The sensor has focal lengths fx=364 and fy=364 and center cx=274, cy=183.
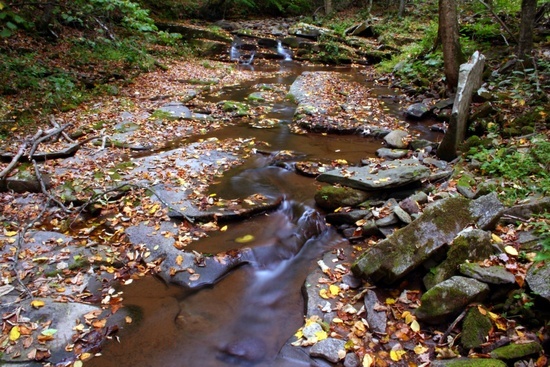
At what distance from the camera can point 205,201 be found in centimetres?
626

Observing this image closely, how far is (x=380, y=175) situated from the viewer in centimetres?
621

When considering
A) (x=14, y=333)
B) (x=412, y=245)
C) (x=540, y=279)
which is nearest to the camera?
(x=540, y=279)

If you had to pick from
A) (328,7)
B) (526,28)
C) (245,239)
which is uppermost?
(328,7)

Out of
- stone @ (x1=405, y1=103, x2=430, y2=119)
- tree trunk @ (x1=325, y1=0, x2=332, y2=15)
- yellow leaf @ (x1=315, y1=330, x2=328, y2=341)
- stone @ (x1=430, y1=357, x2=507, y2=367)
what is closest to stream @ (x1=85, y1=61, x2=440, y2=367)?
yellow leaf @ (x1=315, y1=330, x2=328, y2=341)

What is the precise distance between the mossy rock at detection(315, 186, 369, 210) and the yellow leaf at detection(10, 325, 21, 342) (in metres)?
4.30

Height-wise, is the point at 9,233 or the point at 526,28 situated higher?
the point at 526,28

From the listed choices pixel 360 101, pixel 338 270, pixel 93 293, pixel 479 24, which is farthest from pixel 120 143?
pixel 479 24

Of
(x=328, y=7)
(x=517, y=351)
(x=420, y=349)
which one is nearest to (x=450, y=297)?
(x=420, y=349)

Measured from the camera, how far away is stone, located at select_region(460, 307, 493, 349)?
128 inches

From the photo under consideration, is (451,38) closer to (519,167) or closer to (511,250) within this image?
(519,167)

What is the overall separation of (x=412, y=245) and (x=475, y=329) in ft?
3.63

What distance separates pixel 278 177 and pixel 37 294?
439 centimetres

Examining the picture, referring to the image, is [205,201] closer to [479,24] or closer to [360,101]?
[360,101]

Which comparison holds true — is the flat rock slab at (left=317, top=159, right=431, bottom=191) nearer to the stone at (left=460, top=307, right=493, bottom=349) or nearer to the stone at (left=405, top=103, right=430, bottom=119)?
the stone at (left=460, top=307, right=493, bottom=349)
